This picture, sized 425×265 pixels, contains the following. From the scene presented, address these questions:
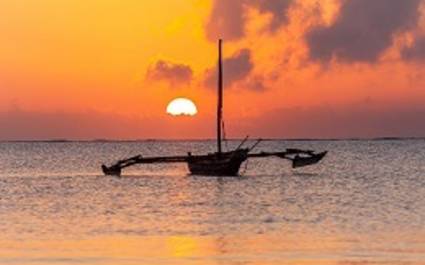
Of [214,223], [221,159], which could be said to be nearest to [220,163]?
[221,159]

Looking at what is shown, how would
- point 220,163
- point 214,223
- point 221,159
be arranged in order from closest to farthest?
point 214,223 < point 220,163 < point 221,159

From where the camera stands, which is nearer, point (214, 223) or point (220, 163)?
point (214, 223)

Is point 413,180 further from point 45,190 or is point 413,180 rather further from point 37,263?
point 37,263

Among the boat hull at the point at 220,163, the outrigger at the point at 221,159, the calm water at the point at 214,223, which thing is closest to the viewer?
the calm water at the point at 214,223

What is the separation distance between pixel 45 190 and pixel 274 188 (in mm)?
14302

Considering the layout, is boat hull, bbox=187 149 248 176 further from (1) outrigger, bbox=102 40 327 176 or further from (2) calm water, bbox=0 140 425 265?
(2) calm water, bbox=0 140 425 265

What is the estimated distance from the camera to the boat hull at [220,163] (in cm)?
7000

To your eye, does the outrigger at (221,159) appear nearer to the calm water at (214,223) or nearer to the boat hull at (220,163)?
the boat hull at (220,163)

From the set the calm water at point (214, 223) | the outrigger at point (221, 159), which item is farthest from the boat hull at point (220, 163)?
the calm water at point (214, 223)

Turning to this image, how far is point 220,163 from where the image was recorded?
70.3m

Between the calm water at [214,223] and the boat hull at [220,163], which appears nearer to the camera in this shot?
the calm water at [214,223]

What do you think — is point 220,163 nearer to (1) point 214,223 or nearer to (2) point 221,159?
(2) point 221,159

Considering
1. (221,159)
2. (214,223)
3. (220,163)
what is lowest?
(214,223)

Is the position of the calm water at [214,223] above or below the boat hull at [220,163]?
below
